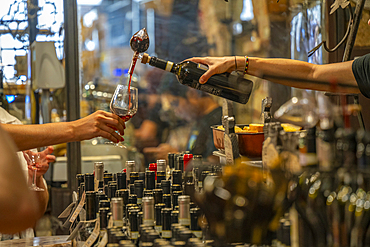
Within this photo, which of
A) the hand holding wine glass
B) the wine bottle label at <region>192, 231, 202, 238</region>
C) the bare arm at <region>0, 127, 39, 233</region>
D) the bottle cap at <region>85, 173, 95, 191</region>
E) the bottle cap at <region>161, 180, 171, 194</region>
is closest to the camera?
the bare arm at <region>0, 127, 39, 233</region>

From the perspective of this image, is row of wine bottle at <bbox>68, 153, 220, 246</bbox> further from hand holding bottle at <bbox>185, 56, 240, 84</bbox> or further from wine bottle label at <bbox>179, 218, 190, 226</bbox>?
hand holding bottle at <bbox>185, 56, 240, 84</bbox>

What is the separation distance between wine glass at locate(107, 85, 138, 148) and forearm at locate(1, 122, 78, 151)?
0.86 ft

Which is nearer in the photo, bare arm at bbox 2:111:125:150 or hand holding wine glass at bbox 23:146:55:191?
bare arm at bbox 2:111:125:150

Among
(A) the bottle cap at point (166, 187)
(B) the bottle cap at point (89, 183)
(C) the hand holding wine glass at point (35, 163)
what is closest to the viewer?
(A) the bottle cap at point (166, 187)

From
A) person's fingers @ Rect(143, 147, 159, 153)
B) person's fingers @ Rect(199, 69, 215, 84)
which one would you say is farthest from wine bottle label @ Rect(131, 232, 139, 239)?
person's fingers @ Rect(143, 147, 159, 153)

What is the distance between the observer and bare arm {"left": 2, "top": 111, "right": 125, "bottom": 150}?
161 centimetres

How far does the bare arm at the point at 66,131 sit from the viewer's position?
5.27 ft

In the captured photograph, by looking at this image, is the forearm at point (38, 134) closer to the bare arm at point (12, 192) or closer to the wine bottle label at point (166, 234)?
the wine bottle label at point (166, 234)

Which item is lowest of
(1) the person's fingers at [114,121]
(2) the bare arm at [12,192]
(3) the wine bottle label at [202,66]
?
(2) the bare arm at [12,192]

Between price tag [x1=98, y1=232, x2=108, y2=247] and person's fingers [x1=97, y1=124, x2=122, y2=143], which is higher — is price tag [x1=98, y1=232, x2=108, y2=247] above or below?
below

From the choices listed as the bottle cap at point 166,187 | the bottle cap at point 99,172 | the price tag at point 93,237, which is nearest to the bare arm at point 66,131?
the bottle cap at point 99,172

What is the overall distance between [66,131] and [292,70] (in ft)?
3.39

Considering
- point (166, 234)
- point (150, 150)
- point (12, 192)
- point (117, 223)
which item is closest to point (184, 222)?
point (166, 234)

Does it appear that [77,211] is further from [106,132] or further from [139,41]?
[139,41]
